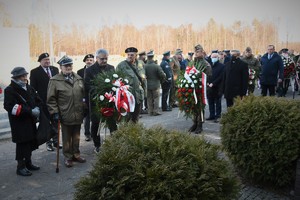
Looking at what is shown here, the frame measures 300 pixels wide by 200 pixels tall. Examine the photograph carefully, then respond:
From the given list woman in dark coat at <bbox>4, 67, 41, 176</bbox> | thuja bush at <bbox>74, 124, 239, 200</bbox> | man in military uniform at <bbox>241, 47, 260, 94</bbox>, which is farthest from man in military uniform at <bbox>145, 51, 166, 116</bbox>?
thuja bush at <bbox>74, 124, 239, 200</bbox>

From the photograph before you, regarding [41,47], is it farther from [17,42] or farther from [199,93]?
[199,93]

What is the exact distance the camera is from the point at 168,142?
2.86 meters

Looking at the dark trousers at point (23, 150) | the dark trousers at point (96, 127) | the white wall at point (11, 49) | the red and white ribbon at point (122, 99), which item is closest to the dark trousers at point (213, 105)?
the red and white ribbon at point (122, 99)

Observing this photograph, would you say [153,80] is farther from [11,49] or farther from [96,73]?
[11,49]

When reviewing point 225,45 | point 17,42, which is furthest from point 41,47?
point 225,45

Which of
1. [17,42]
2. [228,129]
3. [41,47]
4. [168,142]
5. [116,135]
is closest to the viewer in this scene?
[168,142]

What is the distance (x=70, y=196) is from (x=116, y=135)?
2113 mm

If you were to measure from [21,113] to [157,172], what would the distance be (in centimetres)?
389

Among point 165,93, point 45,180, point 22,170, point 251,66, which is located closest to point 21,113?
point 22,170

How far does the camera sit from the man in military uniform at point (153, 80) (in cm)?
1162

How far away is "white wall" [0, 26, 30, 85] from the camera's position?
18.4 meters

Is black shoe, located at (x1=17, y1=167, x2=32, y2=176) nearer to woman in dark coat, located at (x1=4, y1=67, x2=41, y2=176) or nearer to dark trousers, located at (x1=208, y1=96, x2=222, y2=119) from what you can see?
woman in dark coat, located at (x1=4, y1=67, x2=41, y2=176)

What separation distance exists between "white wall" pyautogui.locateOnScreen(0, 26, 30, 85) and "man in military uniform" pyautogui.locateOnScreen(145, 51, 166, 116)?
10786 millimetres

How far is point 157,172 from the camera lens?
251 cm
